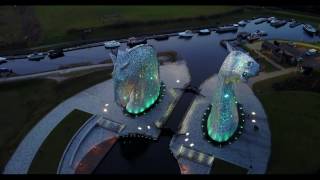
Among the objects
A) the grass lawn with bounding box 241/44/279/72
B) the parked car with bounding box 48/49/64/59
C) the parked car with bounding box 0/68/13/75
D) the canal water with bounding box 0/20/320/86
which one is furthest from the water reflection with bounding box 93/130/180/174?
the parked car with bounding box 48/49/64/59

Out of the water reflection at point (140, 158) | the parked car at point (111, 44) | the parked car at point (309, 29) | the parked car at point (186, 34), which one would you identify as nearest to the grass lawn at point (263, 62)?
the parked car at point (186, 34)

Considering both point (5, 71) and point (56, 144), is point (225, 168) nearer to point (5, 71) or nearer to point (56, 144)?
point (56, 144)

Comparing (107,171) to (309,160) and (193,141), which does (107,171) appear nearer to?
(193,141)

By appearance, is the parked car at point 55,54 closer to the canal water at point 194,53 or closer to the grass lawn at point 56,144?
the canal water at point 194,53

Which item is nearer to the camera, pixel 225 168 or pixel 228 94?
pixel 225 168

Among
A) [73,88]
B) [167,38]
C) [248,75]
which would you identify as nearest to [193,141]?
[248,75]

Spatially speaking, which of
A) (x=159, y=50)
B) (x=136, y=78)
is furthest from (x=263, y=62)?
(x=136, y=78)
